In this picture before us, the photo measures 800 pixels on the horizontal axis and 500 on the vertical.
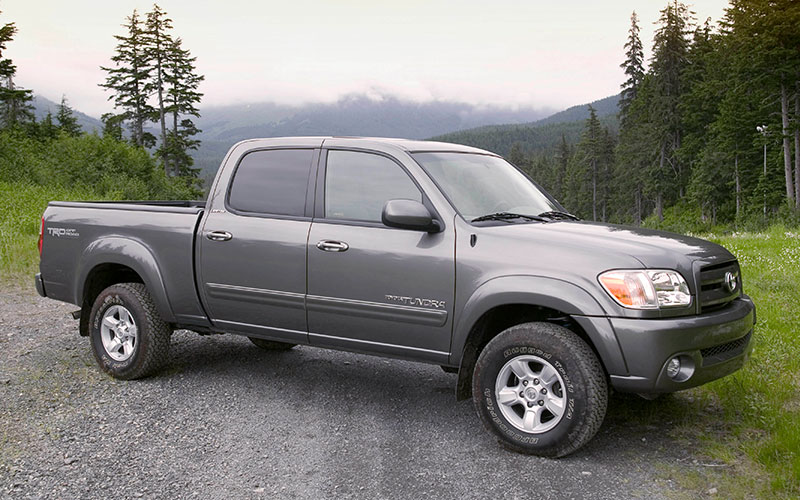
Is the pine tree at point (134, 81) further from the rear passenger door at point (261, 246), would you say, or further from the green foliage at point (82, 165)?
the rear passenger door at point (261, 246)

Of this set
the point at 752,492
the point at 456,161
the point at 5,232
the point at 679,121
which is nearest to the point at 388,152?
the point at 456,161

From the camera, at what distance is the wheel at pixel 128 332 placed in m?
5.83

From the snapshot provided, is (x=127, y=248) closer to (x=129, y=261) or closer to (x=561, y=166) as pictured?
(x=129, y=261)

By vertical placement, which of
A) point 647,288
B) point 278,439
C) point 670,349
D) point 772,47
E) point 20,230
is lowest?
point 278,439

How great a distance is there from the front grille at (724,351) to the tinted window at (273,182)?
9.65 feet

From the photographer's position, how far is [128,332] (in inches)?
236

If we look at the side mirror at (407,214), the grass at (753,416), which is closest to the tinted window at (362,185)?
the side mirror at (407,214)

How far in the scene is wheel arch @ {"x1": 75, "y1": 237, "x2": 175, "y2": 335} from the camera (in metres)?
5.79

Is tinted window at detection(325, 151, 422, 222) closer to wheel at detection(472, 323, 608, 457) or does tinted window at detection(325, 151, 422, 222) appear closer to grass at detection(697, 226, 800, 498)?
wheel at detection(472, 323, 608, 457)

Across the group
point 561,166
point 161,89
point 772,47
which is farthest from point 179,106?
point 561,166

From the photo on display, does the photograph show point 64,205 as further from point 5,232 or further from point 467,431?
point 5,232

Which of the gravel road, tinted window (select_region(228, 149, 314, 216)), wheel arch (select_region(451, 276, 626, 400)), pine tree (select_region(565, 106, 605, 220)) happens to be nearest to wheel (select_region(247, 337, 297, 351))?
the gravel road

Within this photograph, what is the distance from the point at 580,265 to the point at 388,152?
1.67 m

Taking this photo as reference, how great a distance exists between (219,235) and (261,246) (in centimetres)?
44
